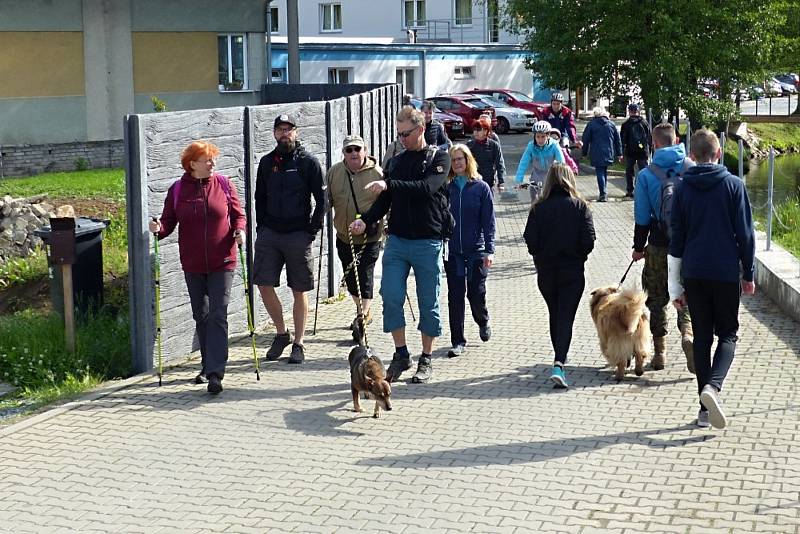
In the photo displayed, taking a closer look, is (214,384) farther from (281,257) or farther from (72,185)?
(72,185)

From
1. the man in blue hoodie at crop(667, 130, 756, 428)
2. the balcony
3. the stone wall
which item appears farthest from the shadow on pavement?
the balcony

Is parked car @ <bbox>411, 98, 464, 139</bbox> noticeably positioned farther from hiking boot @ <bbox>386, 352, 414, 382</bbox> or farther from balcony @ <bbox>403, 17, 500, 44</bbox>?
hiking boot @ <bbox>386, 352, 414, 382</bbox>

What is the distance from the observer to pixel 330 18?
6488 cm

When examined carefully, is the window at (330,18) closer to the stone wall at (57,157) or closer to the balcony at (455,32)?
the balcony at (455,32)

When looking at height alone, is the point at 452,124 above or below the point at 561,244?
above

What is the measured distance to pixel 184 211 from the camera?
928cm

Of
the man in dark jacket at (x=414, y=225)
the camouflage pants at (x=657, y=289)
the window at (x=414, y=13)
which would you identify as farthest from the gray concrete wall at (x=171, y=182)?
the window at (x=414, y=13)

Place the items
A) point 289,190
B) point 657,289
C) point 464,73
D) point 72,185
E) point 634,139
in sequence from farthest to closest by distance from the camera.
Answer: point 464,73, point 72,185, point 634,139, point 289,190, point 657,289

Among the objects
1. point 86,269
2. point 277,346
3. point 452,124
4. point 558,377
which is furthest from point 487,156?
point 452,124

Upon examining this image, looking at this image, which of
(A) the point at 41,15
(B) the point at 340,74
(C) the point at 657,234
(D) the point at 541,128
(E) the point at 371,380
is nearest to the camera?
(E) the point at 371,380

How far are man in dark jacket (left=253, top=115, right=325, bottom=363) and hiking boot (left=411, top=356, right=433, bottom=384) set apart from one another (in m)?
1.12

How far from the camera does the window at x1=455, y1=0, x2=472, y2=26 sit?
6156 cm

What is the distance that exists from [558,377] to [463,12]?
2135 inches

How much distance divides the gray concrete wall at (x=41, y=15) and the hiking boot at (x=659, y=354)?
23.1 metres
